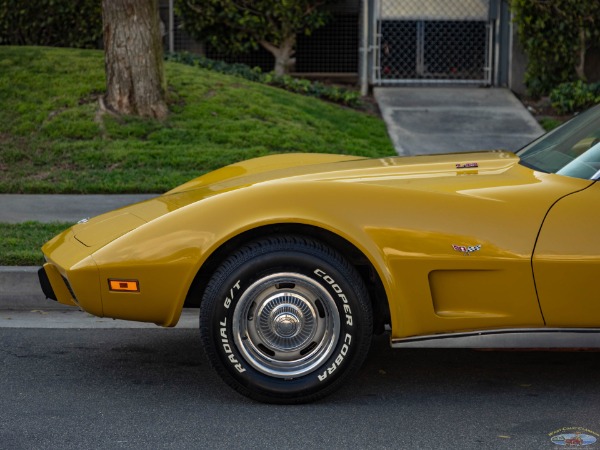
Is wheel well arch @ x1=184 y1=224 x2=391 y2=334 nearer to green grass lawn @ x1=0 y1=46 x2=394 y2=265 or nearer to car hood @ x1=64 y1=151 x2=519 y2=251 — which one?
car hood @ x1=64 y1=151 x2=519 y2=251

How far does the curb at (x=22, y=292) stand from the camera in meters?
6.68

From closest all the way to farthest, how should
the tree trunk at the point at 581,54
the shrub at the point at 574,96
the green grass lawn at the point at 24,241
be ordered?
the green grass lawn at the point at 24,241, the shrub at the point at 574,96, the tree trunk at the point at 581,54

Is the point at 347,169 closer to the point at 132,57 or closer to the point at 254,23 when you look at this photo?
the point at 132,57

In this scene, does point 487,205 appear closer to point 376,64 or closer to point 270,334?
point 270,334

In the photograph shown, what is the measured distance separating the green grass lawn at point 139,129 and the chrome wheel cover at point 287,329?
5.28 meters

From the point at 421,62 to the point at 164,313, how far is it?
11.2m

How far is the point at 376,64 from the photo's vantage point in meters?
15.1

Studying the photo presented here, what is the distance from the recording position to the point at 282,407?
15.5ft

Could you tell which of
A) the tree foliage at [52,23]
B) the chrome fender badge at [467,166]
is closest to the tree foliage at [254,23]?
the tree foliage at [52,23]

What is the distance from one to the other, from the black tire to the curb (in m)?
2.31

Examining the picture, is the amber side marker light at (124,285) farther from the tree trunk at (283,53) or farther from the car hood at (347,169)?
the tree trunk at (283,53)

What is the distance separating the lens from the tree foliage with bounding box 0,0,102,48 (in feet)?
48.8

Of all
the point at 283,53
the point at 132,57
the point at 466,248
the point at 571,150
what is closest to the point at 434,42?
the point at 283,53

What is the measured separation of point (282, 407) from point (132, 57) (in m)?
7.17
